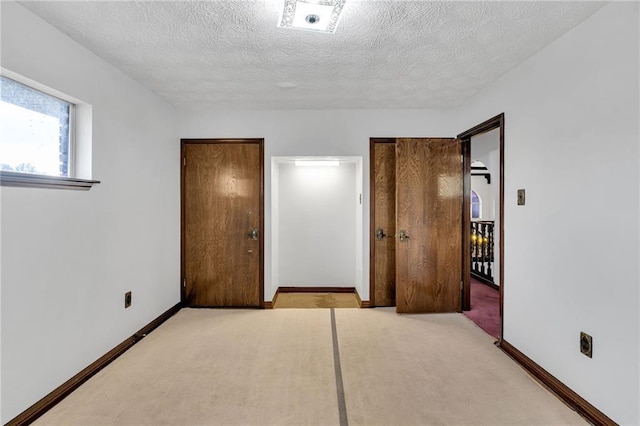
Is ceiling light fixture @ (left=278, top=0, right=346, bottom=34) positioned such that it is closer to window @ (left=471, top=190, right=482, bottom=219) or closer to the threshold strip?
the threshold strip

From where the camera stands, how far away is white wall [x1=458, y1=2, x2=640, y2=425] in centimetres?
170

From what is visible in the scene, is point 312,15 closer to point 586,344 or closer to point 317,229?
point 586,344

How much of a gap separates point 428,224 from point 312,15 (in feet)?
8.37

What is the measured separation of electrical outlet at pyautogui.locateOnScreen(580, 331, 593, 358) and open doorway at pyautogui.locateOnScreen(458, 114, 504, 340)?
0.90 meters

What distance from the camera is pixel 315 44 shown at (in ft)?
7.39

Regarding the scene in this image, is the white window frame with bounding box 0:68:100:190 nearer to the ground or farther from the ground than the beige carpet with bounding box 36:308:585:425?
farther from the ground

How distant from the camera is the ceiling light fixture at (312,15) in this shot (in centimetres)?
178

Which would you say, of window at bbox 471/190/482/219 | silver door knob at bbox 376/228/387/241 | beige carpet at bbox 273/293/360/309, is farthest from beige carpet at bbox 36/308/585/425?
window at bbox 471/190/482/219

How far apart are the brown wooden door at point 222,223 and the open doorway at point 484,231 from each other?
8.01ft

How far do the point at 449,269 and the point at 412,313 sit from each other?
66cm

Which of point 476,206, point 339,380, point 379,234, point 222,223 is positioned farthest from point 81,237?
point 476,206

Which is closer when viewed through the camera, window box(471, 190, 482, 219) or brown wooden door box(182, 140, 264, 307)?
brown wooden door box(182, 140, 264, 307)

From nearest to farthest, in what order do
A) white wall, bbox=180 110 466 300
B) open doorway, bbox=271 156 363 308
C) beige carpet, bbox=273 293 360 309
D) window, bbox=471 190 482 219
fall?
white wall, bbox=180 110 466 300 < beige carpet, bbox=273 293 360 309 < open doorway, bbox=271 156 363 308 < window, bbox=471 190 482 219

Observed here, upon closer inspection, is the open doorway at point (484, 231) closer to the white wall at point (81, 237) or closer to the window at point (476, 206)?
the window at point (476, 206)
